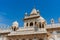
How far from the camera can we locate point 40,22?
41875 millimetres

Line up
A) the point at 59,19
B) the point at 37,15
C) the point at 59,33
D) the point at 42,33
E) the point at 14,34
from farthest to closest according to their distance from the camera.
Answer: the point at 37,15 → the point at 59,19 → the point at 59,33 → the point at 14,34 → the point at 42,33

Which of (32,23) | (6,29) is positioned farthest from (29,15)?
(6,29)

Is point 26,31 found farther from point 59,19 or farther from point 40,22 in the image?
point 59,19

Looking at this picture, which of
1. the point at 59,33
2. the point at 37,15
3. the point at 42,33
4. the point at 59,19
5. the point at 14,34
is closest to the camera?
the point at 42,33

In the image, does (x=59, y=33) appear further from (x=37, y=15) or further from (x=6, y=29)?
(x=6, y=29)

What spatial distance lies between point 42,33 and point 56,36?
846 centimetres

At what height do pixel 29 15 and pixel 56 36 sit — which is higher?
pixel 29 15

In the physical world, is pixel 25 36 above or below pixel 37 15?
below

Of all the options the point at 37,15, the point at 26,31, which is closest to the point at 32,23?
the point at 37,15

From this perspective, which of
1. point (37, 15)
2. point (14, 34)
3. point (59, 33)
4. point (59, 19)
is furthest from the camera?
point (37, 15)

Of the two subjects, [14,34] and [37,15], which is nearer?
[14,34]

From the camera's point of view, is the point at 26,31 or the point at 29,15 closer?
the point at 26,31

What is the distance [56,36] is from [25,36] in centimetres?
1009

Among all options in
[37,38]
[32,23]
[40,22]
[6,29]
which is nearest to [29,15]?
[32,23]
